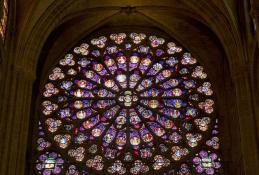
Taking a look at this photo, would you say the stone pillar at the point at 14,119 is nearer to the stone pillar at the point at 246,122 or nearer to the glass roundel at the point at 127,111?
the glass roundel at the point at 127,111

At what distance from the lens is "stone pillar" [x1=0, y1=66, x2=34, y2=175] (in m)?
14.1

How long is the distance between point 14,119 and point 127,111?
355cm

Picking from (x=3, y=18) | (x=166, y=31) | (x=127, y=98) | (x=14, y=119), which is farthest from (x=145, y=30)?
(x=14, y=119)

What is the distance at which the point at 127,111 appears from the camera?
17.1 metres

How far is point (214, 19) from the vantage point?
1603 cm

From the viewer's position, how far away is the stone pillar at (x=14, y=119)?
14.1 m

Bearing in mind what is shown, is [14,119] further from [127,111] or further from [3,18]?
[127,111]

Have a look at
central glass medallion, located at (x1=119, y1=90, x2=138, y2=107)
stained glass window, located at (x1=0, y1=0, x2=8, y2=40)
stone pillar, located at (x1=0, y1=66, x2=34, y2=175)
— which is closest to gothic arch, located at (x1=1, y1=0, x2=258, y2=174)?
stone pillar, located at (x1=0, y1=66, x2=34, y2=175)

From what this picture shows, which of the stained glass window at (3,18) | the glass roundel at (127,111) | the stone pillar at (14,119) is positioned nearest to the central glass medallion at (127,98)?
the glass roundel at (127,111)

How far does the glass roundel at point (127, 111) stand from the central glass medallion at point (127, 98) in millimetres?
26

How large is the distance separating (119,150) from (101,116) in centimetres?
116

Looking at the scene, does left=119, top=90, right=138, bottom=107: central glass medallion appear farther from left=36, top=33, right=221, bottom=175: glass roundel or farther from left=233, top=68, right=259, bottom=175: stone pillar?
left=233, top=68, right=259, bottom=175: stone pillar

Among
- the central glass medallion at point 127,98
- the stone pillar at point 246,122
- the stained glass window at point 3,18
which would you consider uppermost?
the stained glass window at point 3,18

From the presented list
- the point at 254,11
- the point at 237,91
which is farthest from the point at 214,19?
the point at 254,11
